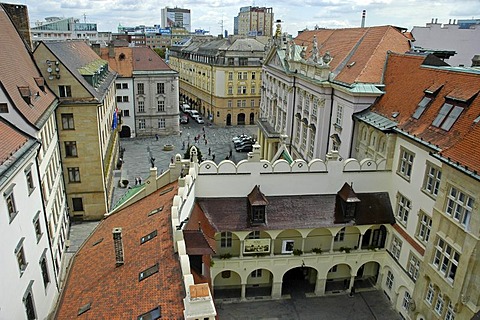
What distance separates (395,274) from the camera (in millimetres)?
30766

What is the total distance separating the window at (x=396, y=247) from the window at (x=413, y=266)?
1670mm

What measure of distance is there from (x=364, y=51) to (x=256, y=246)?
24.4 m

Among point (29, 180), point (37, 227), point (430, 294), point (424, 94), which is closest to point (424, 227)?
point (430, 294)

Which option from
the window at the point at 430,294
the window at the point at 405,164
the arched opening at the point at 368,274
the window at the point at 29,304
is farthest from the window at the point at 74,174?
the window at the point at 430,294

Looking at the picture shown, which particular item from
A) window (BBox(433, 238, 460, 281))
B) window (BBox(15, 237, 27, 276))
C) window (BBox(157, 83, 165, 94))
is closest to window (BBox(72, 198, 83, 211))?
window (BBox(15, 237, 27, 276))

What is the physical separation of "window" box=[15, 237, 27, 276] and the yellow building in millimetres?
71437

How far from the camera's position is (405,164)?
3009 cm

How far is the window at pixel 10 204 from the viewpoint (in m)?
20.3

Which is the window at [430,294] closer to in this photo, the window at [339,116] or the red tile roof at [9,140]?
the window at [339,116]

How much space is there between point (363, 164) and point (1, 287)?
24.8 meters

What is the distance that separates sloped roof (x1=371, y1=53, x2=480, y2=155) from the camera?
25.9m

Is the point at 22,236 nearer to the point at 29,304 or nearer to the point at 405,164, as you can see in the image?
the point at 29,304

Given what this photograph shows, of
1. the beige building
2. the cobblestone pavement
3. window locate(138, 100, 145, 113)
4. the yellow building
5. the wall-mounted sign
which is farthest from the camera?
the yellow building

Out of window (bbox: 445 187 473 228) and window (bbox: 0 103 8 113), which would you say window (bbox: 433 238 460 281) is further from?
window (bbox: 0 103 8 113)
